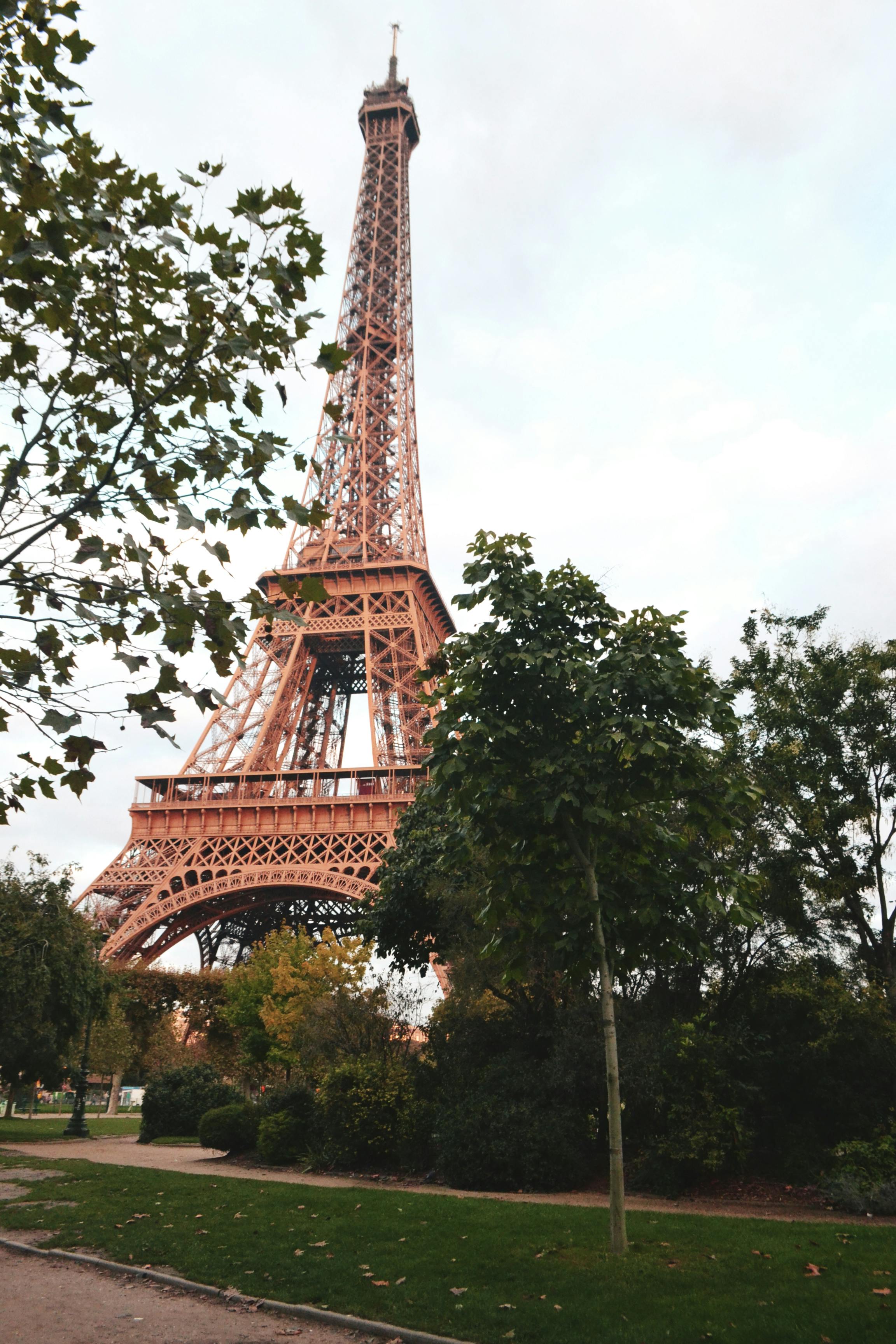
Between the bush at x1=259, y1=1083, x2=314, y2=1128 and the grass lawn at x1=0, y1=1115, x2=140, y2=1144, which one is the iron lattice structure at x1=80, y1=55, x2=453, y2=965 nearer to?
the grass lawn at x1=0, y1=1115, x2=140, y2=1144

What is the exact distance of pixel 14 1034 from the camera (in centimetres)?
2230

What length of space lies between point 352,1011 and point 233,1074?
29169mm

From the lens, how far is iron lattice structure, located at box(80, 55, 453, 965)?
34.1 metres

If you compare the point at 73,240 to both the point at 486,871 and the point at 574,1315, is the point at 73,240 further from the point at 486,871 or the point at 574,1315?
the point at 574,1315

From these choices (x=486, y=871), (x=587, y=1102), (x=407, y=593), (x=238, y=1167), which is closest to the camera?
(x=486, y=871)

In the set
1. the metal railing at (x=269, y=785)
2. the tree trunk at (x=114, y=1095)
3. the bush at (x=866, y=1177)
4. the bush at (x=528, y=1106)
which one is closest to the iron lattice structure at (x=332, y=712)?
the metal railing at (x=269, y=785)

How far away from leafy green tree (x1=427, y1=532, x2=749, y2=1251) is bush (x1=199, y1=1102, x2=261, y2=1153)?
12.2 m

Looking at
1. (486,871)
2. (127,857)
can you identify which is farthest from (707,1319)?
(127,857)

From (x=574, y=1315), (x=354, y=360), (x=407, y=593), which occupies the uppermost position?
(x=354, y=360)

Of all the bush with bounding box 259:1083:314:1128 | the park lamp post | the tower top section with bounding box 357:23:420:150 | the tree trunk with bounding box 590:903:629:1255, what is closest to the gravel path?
the bush with bounding box 259:1083:314:1128

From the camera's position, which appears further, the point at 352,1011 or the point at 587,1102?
the point at 352,1011

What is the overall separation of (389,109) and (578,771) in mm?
64243

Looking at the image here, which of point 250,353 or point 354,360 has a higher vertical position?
point 354,360

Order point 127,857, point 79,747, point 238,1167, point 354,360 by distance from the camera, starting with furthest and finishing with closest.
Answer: point 354,360
point 127,857
point 238,1167
point 79,747
